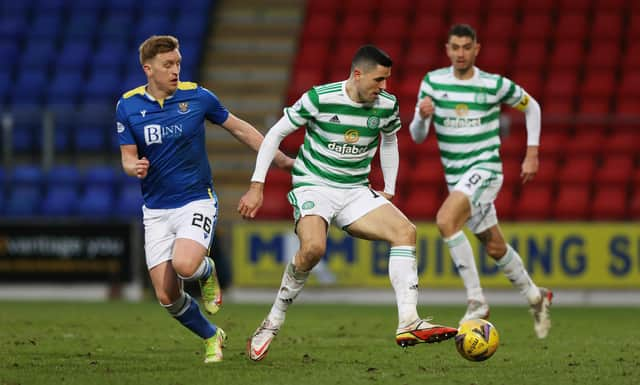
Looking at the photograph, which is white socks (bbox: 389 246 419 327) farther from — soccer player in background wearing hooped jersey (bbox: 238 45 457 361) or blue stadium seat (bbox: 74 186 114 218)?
blue stadium seat (bbox: 74 186 114 218)

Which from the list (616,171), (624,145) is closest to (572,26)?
(624,145)

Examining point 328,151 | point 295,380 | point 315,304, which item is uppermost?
point 328,151

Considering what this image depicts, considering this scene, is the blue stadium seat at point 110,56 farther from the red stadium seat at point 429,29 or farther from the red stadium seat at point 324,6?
the red stadium seat at point 429,29

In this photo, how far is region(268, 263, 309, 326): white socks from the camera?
685 cm

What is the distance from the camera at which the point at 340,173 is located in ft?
22.4

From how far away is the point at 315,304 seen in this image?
12625mm

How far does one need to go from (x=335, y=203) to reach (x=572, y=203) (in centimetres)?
750

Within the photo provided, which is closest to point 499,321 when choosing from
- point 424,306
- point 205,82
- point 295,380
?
point 424,306

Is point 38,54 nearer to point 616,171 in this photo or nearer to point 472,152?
point 616,171

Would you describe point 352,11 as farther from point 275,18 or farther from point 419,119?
point 419,119

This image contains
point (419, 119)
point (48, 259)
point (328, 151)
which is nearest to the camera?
point (328, 151)

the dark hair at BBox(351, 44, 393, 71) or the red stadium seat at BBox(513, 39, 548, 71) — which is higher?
the dark hair at BBox(351, 44, 393, 71)

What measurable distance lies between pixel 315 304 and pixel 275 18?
6787mm

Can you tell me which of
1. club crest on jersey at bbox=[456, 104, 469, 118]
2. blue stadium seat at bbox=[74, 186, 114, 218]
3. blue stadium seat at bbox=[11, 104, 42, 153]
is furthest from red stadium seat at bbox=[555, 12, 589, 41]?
club crest on jersey at bbox=[456, 104, 469, 118]
